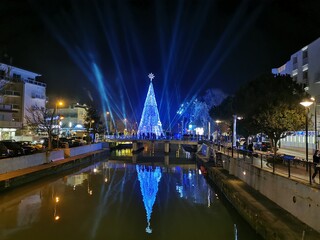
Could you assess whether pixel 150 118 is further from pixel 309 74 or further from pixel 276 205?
pixel 276 205

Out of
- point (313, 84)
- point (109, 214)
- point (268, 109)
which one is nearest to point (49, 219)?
point (109, 214)

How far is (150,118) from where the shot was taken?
2921 inches

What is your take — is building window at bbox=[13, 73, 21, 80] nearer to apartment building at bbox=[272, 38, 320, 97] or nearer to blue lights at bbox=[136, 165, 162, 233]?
blue lights at bbox=[136, 165, 162, 233]

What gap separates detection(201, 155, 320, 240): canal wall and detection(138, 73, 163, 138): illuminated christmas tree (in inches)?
1987

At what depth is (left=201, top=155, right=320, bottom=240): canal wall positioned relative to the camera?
11141mm

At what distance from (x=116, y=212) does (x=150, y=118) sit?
54992 millimetres

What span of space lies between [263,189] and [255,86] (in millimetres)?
18185

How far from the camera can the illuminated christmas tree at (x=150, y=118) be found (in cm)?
7144

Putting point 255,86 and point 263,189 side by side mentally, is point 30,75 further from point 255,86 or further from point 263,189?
point 263,189

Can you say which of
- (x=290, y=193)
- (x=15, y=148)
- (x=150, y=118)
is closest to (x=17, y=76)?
(x=150, y=118)

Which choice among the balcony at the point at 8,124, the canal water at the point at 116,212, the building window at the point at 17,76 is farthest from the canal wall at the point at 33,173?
the building window at the point at 17,76

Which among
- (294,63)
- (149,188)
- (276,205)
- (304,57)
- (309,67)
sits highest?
(304,57)

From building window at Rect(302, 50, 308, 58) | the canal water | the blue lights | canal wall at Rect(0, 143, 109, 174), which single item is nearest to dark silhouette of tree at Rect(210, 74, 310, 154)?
the canal water

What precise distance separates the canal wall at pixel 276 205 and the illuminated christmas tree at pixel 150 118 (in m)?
50.5
